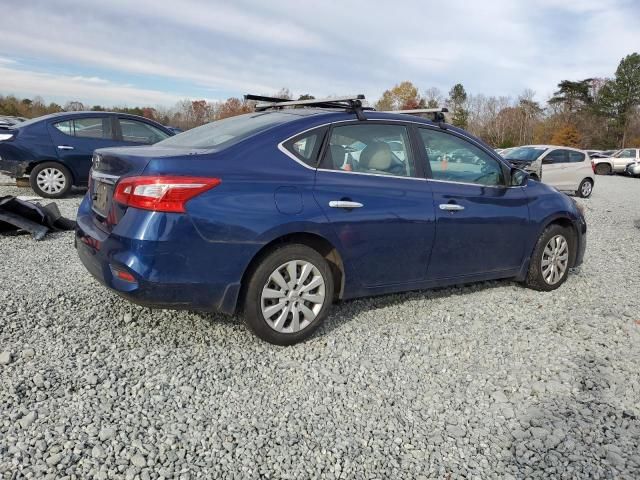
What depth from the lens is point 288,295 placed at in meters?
3.52

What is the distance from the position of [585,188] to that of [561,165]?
1.29 meters

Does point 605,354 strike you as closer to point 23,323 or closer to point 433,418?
point 433,418

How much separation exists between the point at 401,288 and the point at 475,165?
1.34m

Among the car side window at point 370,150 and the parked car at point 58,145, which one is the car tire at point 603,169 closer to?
the parked car at point 58,145

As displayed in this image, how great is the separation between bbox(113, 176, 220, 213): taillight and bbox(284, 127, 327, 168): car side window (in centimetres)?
73

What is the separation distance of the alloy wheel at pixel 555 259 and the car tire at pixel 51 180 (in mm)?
8042

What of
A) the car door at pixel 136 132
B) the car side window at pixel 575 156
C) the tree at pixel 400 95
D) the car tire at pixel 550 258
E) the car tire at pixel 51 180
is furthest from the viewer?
the tree at pixel 400 95

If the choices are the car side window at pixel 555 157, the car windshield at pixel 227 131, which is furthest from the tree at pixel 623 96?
the car windshield at pixel 227 131

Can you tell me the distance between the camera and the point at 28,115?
5200cm

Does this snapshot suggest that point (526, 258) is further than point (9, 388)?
Yes

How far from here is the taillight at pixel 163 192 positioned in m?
3.07

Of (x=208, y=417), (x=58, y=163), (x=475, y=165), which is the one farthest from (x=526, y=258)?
(x=58, y=163)

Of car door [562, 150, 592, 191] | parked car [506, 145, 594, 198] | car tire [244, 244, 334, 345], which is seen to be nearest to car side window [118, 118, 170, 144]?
car tire [244, 244, 334, 345]

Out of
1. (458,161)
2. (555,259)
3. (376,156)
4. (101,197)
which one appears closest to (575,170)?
(555,259)
